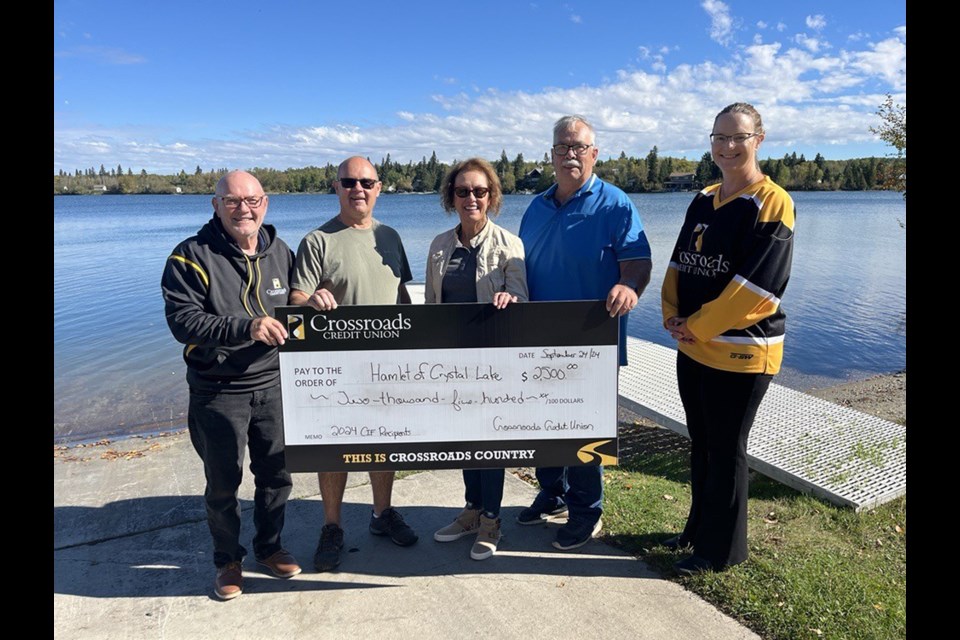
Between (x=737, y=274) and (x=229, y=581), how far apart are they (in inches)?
128

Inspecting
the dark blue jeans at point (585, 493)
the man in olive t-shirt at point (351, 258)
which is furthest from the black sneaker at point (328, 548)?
the dark blue jeans at point (585, 493)

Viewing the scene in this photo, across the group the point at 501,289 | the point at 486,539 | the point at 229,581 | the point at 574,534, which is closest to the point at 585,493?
the point at 574,534

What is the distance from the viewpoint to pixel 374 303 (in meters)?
3.53

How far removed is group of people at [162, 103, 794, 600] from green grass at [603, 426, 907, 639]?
6.8 inches

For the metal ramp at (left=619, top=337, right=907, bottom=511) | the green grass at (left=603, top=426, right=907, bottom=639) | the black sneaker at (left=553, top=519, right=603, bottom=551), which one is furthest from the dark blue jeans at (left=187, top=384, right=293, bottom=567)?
the metal ramp at (left=619, top=337, right=907, bottom=511)

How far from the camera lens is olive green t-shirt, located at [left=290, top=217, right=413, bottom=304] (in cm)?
343

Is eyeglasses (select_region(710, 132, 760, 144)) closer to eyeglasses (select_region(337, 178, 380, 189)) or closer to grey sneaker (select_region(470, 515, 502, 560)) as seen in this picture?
eyeglasses (select_region(337, 178, 380, 189))

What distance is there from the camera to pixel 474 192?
11.3ft

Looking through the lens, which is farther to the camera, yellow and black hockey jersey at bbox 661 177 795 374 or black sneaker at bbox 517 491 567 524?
black sneaker at bbox 517 491 567 524

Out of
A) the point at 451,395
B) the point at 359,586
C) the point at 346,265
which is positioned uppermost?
the point at 346,265

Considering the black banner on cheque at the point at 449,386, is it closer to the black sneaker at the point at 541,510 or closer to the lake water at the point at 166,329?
the black sneaker at the point at 541,510

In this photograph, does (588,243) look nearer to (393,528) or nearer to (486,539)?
(486,539)

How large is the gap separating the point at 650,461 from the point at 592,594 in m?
2.65
